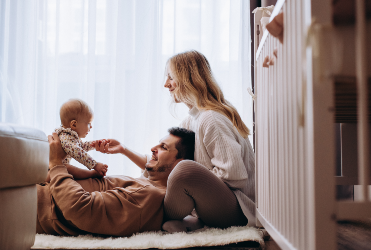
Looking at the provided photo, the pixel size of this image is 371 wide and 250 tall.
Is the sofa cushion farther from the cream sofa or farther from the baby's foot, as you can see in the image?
the baby's foot

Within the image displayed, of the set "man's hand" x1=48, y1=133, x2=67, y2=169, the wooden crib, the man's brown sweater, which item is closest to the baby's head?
"man's hand" x1=48, y1=133, x2=67, y2=169

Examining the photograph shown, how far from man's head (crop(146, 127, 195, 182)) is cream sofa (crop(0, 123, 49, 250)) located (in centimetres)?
60

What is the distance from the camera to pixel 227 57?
7.09 feet

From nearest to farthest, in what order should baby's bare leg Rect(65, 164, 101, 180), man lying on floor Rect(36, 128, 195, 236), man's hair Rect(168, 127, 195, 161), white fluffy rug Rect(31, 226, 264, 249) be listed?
white fluffy rug Rect(31, 226, 264, 249) → man lying on floor Rect(36, 128, 195, 236) → baby's bare leg Rect(65, 164, 101, 180) → man's hair Rect(168, 127, 195, 161)

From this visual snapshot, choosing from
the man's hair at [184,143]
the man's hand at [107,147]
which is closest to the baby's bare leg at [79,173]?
the man's hand at [107,147]

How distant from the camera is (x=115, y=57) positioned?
7.16ft

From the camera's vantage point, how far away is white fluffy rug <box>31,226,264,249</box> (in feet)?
3.39

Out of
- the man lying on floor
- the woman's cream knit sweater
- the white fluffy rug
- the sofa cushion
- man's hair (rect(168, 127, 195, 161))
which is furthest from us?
man's hair (rect(168, 127, 195, 161))

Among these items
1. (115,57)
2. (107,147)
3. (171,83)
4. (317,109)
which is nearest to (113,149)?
(107,147)

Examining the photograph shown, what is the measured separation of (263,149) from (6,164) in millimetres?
816

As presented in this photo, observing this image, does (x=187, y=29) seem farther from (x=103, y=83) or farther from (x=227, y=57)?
(x=103, y=83)

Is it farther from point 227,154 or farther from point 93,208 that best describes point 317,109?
point 93,208

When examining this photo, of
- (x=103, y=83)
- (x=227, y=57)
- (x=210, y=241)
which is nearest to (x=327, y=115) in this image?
(x=210, y=241)

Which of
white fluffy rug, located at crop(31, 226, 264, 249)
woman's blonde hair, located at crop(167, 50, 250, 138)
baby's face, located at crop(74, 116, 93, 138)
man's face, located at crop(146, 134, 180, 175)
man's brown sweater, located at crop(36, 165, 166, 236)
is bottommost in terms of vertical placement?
white fluffy rug, located at crop(31, 226, 264, 249)
